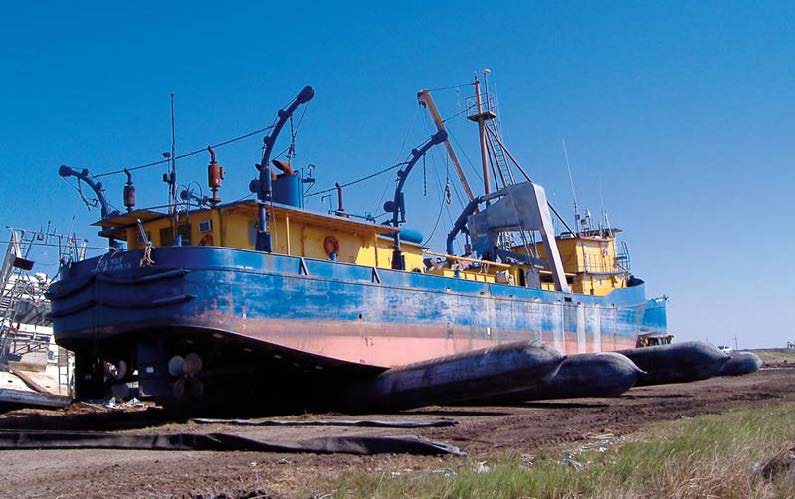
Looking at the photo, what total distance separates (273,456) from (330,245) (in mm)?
9612

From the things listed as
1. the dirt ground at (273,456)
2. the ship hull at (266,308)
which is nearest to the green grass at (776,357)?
the ship hull at (266,308)

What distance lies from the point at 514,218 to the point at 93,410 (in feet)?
44.0

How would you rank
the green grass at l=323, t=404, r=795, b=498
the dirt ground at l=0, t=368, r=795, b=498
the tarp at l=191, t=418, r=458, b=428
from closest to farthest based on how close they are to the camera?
the green grass at l=323, t=404, r=795, b=498, the dirt ground at l=0, t=368, r=795, b=498, the tarp at l=191, t=418, r=458, b=428

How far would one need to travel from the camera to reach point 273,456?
8000mm

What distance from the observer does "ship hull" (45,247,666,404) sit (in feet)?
44.0

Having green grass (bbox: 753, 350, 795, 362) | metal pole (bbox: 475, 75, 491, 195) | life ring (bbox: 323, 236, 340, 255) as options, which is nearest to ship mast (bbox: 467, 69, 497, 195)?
metal pole (bbox: 475, 75, 491, 195)

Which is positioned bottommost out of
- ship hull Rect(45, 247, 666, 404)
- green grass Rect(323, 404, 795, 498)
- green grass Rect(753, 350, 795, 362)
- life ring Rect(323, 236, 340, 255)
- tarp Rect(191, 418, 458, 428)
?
green grass Rect(753, 350, 795, 362)

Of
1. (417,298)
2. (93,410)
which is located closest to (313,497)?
(417,298)

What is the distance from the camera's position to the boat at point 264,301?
534 inches

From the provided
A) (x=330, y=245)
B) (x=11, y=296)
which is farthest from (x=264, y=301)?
(x=11, y=296)

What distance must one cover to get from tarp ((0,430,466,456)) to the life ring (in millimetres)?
8266

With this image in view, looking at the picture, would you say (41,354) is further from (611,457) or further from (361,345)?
(611,457)

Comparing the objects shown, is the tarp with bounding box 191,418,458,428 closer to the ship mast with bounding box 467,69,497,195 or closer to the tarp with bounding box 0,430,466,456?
the tarp with bounding box 0,430,466,456

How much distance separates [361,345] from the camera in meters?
16.0
